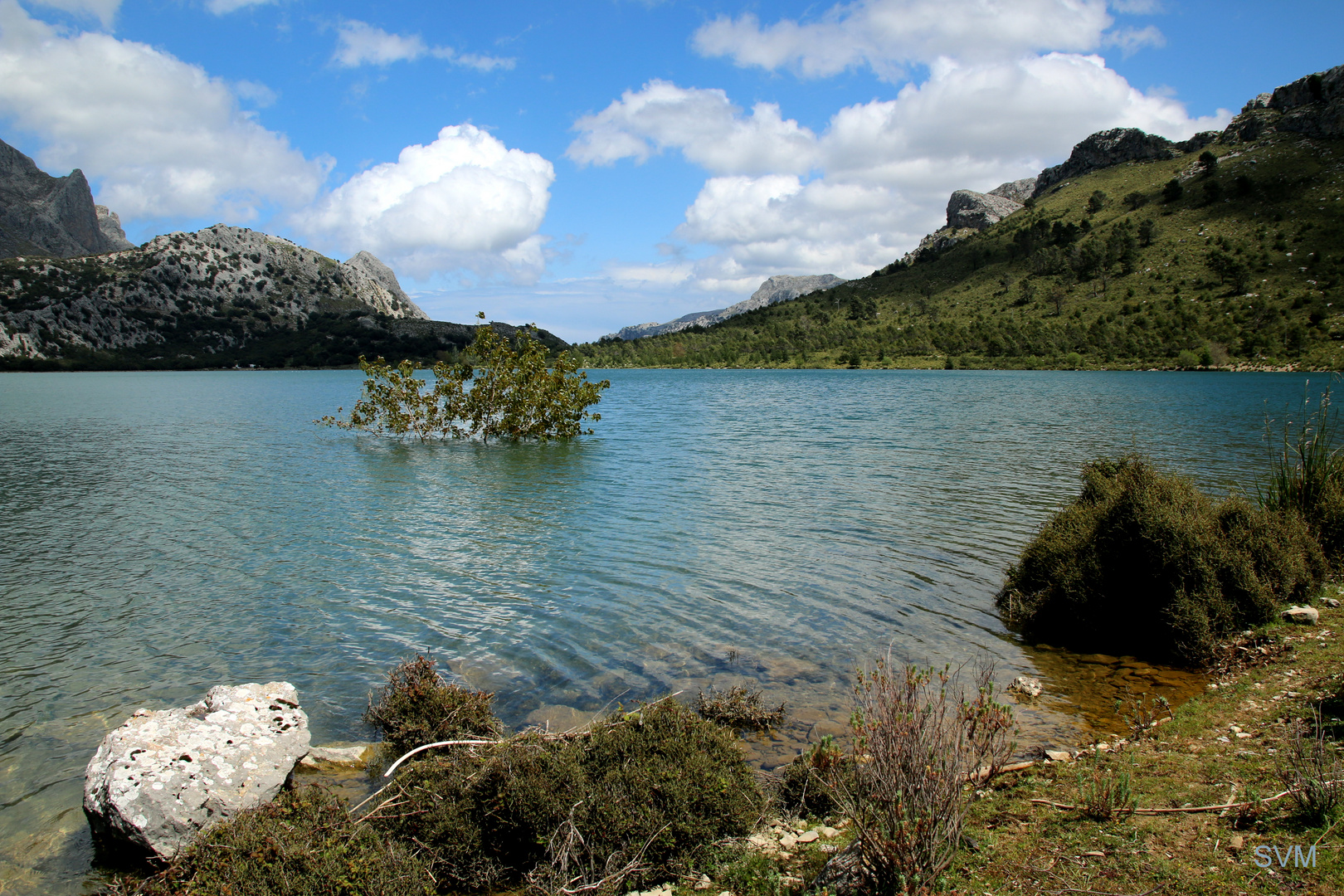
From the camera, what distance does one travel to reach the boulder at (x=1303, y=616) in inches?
389

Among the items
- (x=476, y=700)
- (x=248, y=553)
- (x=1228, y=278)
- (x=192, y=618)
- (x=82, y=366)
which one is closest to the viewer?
(x=476, y=700)

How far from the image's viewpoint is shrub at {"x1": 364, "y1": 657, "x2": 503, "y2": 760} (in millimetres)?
7766

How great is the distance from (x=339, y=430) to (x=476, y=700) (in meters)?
42.3

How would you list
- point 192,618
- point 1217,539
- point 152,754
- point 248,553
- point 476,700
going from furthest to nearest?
point 248,553 < point 192,618 < point 1217,539 < point 476,700 < point 152,754

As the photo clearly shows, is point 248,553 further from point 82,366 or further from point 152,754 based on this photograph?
point 82,366

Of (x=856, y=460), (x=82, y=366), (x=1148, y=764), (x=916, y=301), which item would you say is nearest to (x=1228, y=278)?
(x=916, y=301)

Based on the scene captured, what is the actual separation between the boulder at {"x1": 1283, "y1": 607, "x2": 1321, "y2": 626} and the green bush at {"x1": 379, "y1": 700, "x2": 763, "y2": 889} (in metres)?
8.98

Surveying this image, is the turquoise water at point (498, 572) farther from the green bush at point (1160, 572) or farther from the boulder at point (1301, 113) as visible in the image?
the boulder at point (1301, 113)

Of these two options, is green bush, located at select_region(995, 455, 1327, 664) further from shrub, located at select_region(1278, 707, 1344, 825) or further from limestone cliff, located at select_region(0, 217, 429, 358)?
limestone cliff, located at select_region(0, 217, 429, 358)

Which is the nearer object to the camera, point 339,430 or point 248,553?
point 248,553

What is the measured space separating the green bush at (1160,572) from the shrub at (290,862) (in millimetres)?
10117

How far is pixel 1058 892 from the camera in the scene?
14.0 feet

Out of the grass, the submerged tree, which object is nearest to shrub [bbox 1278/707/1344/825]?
the grass

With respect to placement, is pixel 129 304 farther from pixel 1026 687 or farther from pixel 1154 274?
pixel 1154 274
